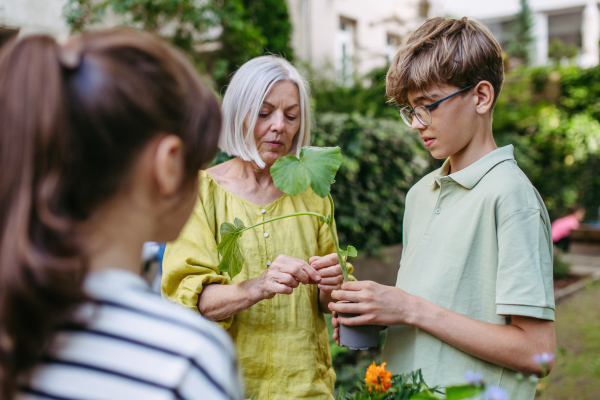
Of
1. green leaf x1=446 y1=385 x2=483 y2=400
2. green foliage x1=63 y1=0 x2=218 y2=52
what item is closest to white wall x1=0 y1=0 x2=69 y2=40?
green foliage x1=63 y1=0 x2=218 y2=52

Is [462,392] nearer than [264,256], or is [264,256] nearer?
[462,392]

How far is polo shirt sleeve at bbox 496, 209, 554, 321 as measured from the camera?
1198 mm

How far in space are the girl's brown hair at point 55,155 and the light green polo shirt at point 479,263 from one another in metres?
0.95

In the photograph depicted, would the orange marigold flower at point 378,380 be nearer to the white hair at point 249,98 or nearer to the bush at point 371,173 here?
the white hair at point 249,98

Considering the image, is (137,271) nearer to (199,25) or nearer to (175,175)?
(175,175)

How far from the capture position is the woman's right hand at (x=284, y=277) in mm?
1368

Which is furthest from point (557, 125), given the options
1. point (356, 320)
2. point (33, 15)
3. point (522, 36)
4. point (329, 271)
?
point (522, 36)

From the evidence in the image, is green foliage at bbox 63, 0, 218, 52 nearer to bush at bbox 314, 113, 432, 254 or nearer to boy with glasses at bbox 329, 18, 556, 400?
bush at bbox 314, 113, 432, 254

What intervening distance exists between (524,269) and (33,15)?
6.41 metres

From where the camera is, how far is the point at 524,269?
1.21 meters

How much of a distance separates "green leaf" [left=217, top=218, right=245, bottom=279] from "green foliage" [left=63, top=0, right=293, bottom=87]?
4.38 meters

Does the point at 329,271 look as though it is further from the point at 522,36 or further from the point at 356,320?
the point at 522,36

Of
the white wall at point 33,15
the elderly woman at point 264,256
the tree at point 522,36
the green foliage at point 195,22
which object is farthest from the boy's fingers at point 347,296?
the tree at point 522,36

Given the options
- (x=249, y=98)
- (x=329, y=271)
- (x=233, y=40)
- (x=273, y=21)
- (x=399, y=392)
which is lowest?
(x=399, y=392)
